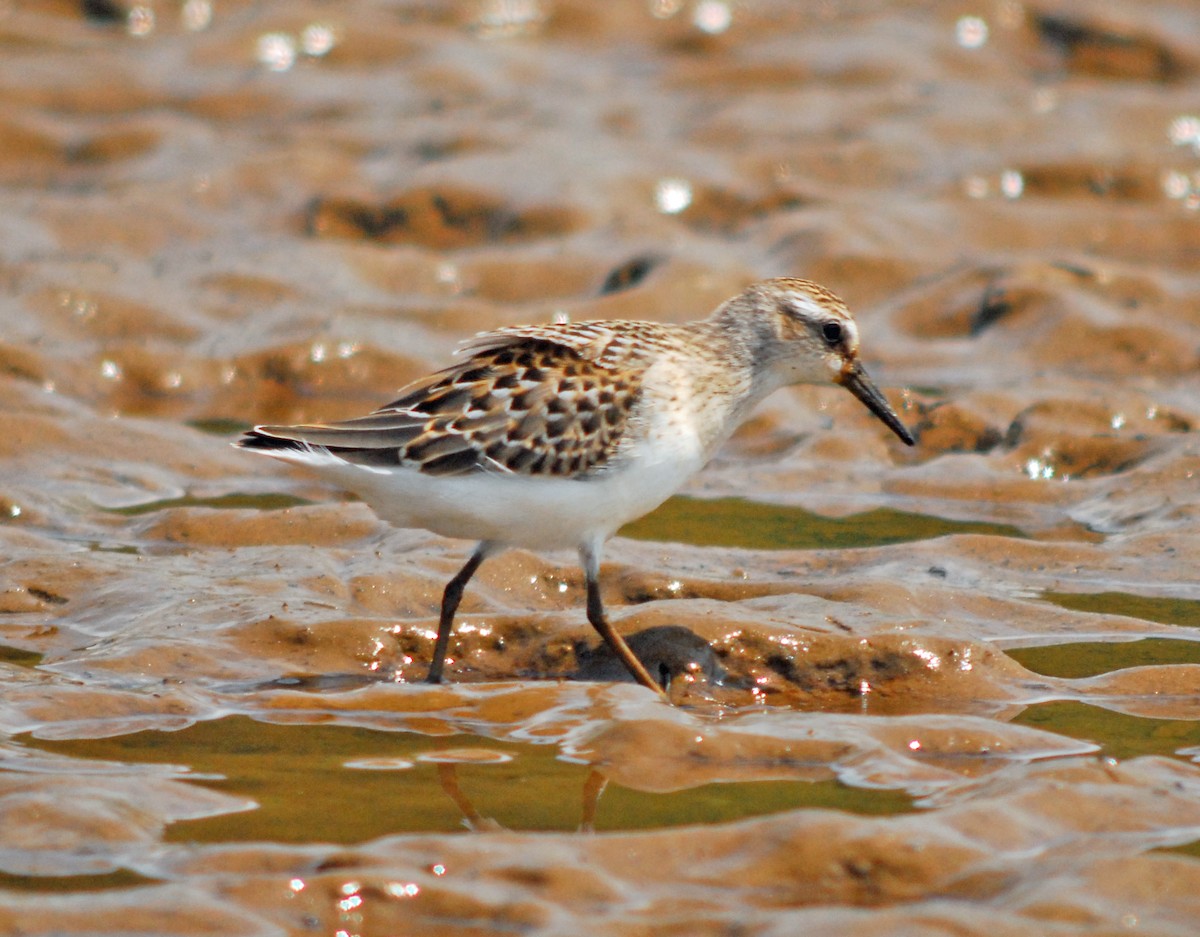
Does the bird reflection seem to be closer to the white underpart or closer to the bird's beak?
the white underpart

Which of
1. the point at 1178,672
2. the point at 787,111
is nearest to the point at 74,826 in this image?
the point at 1178,672

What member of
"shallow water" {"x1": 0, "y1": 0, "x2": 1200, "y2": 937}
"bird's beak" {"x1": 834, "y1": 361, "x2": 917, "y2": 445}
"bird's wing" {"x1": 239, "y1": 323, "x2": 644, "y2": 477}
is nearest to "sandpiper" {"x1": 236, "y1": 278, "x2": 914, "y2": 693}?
"bird's wing" {"x1": 239, "y1": 323, "x2": 644, "y2": 477}

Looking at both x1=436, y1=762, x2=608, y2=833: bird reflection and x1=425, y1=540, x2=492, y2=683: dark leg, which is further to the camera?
x1=425, y1=540, x2=492, y2=683: dark leg

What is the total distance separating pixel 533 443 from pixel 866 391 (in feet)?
6.73

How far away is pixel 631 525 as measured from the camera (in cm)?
959

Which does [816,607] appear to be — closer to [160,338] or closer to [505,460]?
[505,460]

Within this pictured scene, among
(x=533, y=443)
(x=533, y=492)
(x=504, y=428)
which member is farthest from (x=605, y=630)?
(x=504, y=428)

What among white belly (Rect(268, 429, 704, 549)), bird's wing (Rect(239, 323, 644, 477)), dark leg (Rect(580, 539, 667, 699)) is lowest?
dark leg (Rect(580, 539, 667, 699))

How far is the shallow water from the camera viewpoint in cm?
495

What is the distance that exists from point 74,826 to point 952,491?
6086 mm

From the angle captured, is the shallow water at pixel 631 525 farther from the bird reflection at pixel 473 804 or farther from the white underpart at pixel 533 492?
the white underpart at pixel 533 492

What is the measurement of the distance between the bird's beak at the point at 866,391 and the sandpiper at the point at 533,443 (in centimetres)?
100

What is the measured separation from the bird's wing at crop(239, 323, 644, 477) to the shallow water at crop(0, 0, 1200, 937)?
84cm

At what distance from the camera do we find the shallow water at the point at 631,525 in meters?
4.95
